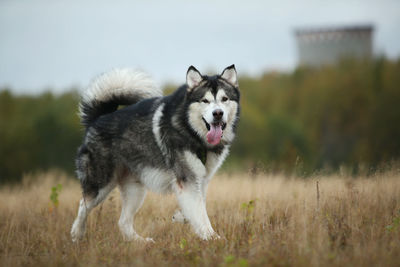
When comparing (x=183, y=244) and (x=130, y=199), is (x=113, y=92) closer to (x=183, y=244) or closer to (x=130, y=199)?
(x=130, y=199)

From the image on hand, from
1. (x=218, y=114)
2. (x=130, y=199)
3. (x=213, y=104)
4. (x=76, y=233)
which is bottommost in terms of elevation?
(x=76, y=233)

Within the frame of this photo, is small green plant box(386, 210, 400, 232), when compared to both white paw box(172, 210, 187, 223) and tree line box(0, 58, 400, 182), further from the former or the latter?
tree line box(0, 58, 400, 182)

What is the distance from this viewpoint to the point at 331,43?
57.5 m

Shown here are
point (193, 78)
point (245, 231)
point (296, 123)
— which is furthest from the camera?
point (296, 123)

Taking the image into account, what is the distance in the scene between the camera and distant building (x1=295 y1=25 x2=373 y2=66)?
5594 centimetres

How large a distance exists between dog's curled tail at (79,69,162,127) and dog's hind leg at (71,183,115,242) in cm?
108

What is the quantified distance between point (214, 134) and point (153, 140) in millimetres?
990

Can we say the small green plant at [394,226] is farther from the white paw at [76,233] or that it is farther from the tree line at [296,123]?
the tree line at [296,123]

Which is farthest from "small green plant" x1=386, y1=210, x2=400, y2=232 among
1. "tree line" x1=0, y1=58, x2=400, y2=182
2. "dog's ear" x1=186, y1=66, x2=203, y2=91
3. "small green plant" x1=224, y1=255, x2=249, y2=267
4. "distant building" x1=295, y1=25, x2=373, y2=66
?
"distant building" x1=295, y1=25, x2=373, y2=66

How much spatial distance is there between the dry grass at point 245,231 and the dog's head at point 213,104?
0.98 m

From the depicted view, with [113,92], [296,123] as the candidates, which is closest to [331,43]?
[296,123]

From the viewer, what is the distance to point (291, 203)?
6.24 m

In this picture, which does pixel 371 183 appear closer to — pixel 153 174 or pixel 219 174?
pixel 153 174

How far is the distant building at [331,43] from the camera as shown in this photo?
55938 mm
